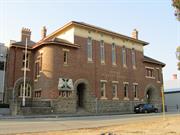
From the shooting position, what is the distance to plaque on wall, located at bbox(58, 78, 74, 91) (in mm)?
31559

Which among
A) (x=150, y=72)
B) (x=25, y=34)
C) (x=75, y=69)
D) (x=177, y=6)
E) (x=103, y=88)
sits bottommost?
(x=103, y=88)

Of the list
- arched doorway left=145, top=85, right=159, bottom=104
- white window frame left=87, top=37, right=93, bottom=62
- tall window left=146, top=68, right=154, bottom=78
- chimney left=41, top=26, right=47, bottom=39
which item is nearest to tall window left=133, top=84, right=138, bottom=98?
arched doorway left=145, top=85, right=159, bottom=104

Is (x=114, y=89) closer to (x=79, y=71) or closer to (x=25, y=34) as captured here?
(x=79, y=71)

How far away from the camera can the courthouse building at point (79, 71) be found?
31.9m

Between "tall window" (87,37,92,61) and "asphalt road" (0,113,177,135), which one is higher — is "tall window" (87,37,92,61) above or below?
above

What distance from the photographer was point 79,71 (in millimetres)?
34219

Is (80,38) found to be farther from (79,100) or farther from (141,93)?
(141,93)

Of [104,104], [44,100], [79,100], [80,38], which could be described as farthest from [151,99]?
[44,100]

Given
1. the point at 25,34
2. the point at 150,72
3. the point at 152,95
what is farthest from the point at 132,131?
the point at 150,72

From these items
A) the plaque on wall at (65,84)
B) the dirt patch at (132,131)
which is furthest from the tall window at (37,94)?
the dirt patch at (132,131)

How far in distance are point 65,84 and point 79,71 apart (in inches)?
129

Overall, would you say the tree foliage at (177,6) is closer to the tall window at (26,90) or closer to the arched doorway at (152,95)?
the tall window at (26,90)

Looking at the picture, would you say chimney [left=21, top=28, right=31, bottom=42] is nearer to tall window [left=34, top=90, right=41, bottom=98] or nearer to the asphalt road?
tall window [left=34, top=90, right=41, bottom=98]

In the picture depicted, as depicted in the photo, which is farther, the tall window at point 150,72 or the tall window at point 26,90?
the tall window at point 150,72
